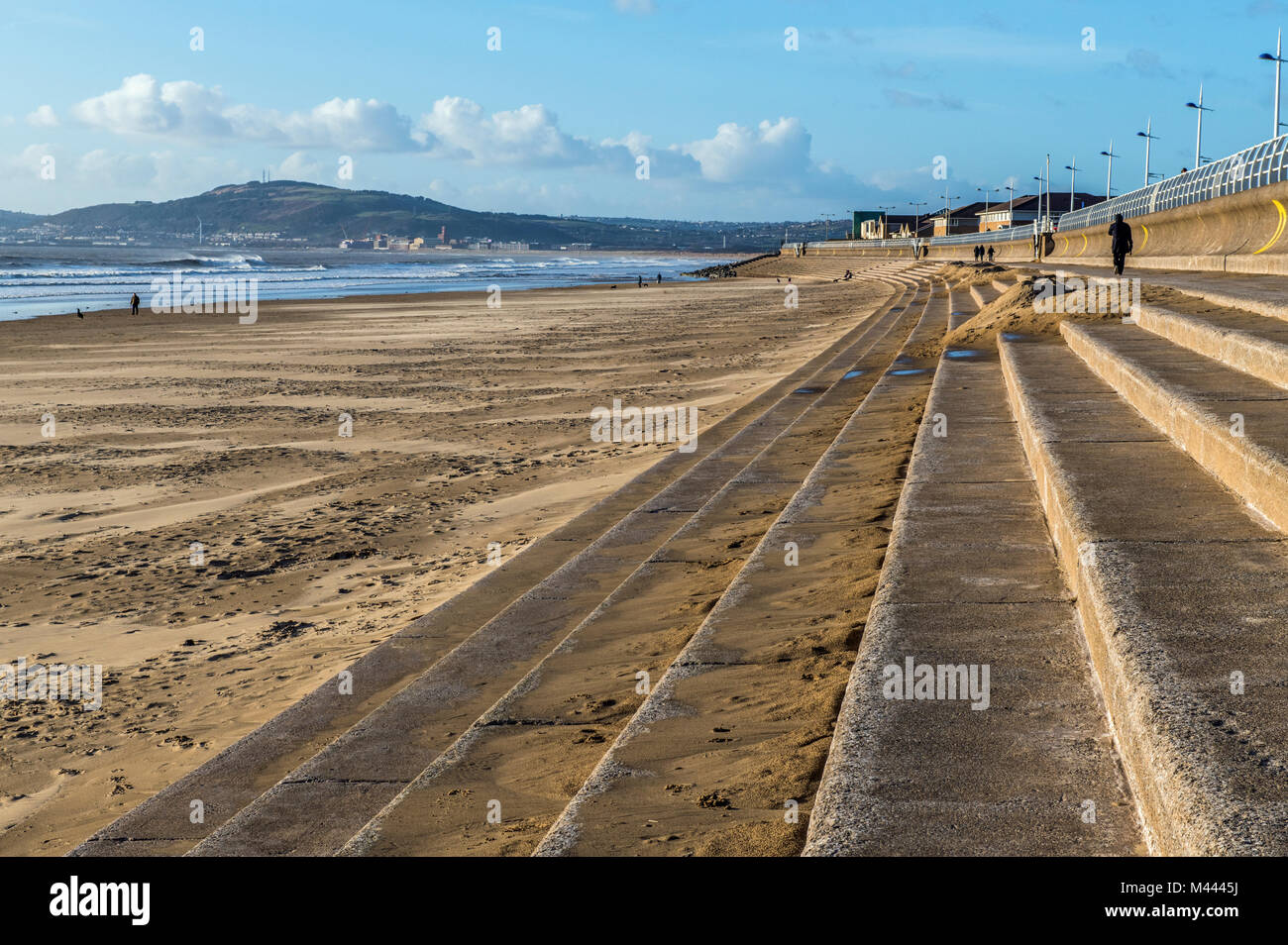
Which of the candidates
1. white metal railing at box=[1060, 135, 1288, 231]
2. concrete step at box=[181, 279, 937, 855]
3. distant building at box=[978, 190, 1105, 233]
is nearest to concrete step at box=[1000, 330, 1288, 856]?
concrete step at box=[181, 279, 937, 855]

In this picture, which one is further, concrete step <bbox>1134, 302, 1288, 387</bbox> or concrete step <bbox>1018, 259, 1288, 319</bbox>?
concrete step <bbox>1018, 259, 1288, 319</bbox>

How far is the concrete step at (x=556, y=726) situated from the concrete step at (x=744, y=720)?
0.06 m

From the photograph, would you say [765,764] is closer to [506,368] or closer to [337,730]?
[337,730]

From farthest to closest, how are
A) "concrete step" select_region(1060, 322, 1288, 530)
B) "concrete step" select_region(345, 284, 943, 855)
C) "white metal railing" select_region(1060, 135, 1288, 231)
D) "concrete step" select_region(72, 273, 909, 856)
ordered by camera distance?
1. "white metal railing" select_region(1060, 135, 1288, 231)
2. "concrete step" select_region(1060, 322, 1288, 530)
3. "concrete step" select_region(72, 273, 909, 856)
4. "concrete step" select_region(345, 284, 943, 855)

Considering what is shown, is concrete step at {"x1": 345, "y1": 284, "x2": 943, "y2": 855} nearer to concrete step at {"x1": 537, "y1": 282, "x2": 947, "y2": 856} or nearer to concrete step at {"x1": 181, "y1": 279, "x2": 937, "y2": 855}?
concrete step at {"x1": 537, "y1": 282, "x2": 947, "y2": 856}

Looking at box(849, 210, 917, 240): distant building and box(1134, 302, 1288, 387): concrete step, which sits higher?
box(849, 210, 917, 240): distant building

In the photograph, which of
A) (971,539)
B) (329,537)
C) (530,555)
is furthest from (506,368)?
(971,539)

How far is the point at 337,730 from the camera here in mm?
4398

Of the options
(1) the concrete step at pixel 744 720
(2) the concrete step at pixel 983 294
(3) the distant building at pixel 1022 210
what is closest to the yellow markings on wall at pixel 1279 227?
(2) the concrete step at pixel 983 294

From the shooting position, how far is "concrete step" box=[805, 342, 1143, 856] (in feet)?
7.82

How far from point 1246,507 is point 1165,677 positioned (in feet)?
6.11

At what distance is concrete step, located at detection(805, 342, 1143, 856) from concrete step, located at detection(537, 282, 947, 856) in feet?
0.85

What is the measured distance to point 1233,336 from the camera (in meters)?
6.83

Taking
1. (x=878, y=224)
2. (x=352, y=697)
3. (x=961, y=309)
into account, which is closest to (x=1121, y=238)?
(x=961, y=309)
